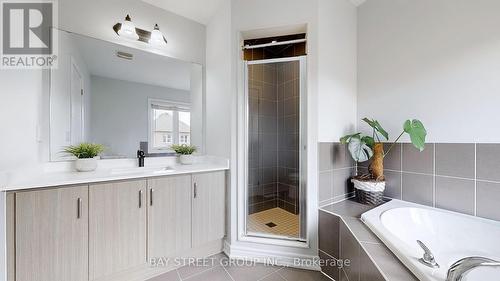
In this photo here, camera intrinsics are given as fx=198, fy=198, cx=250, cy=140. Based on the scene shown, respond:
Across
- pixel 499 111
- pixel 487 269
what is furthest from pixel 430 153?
pixel 487 269

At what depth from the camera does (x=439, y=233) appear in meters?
1.46

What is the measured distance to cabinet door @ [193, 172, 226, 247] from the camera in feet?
5.79

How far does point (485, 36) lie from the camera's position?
4.66ft

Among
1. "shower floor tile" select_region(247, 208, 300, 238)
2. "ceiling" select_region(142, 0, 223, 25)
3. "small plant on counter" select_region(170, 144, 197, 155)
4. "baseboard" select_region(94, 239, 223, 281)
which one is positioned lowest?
"baseboard" select_region(94, 239, 223, 281)

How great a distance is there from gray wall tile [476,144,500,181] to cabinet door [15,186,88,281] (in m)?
2.75

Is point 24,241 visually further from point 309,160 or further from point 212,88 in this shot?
point 309,160

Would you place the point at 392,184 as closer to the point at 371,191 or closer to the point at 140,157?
the point at 371,191

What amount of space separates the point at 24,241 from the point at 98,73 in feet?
4.33

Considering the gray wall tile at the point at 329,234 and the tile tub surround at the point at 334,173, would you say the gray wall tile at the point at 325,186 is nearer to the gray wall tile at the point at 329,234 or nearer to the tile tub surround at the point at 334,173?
the tile tub surround at the point at 334,173

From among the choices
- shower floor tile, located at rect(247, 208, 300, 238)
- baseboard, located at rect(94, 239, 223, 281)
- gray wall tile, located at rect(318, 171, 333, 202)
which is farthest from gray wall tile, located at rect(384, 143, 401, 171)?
baseboard, located at rect(94, 239, 223, 281)

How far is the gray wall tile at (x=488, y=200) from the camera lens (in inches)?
54.3

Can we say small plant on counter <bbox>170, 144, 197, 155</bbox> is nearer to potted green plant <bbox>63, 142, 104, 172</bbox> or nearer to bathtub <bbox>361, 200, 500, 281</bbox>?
potted green plant <bbox>63, 142, 104, 172</bbox>

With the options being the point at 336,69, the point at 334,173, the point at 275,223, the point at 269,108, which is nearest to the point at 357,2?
the point at 336,69

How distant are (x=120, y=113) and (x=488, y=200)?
9.86 feet
